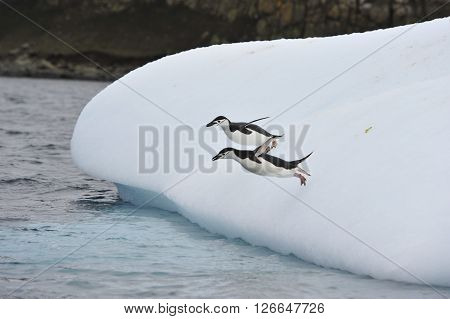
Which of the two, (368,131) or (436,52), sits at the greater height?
(436,52)

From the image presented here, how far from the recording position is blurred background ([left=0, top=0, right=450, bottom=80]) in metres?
58.1

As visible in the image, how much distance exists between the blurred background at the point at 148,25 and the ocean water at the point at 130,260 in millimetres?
48402

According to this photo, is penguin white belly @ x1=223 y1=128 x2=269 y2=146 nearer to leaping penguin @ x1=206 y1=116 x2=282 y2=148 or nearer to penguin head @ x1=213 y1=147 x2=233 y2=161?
leaping penguin @ x1=206 y1=116 x2=282 y2=148

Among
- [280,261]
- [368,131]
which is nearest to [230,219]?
[280,261]

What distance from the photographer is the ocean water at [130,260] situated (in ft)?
21.6

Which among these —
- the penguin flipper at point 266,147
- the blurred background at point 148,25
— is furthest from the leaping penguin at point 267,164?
the blurred background at point 148,25

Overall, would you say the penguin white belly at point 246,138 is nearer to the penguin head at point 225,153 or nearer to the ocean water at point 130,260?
the penguin head at point 225,153

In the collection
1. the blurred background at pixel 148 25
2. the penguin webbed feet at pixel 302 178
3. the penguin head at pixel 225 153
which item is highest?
the blurred background at pixel 148 25

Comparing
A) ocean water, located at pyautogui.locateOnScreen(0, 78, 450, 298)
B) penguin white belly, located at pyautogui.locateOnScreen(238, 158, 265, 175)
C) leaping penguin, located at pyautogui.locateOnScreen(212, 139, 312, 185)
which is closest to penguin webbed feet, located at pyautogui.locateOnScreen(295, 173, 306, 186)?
leaping penguin, located at pyautogui.locateOnScreen(212, 139, 312, 185)

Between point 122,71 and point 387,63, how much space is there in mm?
55039

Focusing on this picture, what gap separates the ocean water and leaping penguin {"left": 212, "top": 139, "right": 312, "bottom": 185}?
68cm

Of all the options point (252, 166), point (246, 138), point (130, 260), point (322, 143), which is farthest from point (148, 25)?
point (130, 260)

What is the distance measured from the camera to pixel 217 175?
28.1 ft
